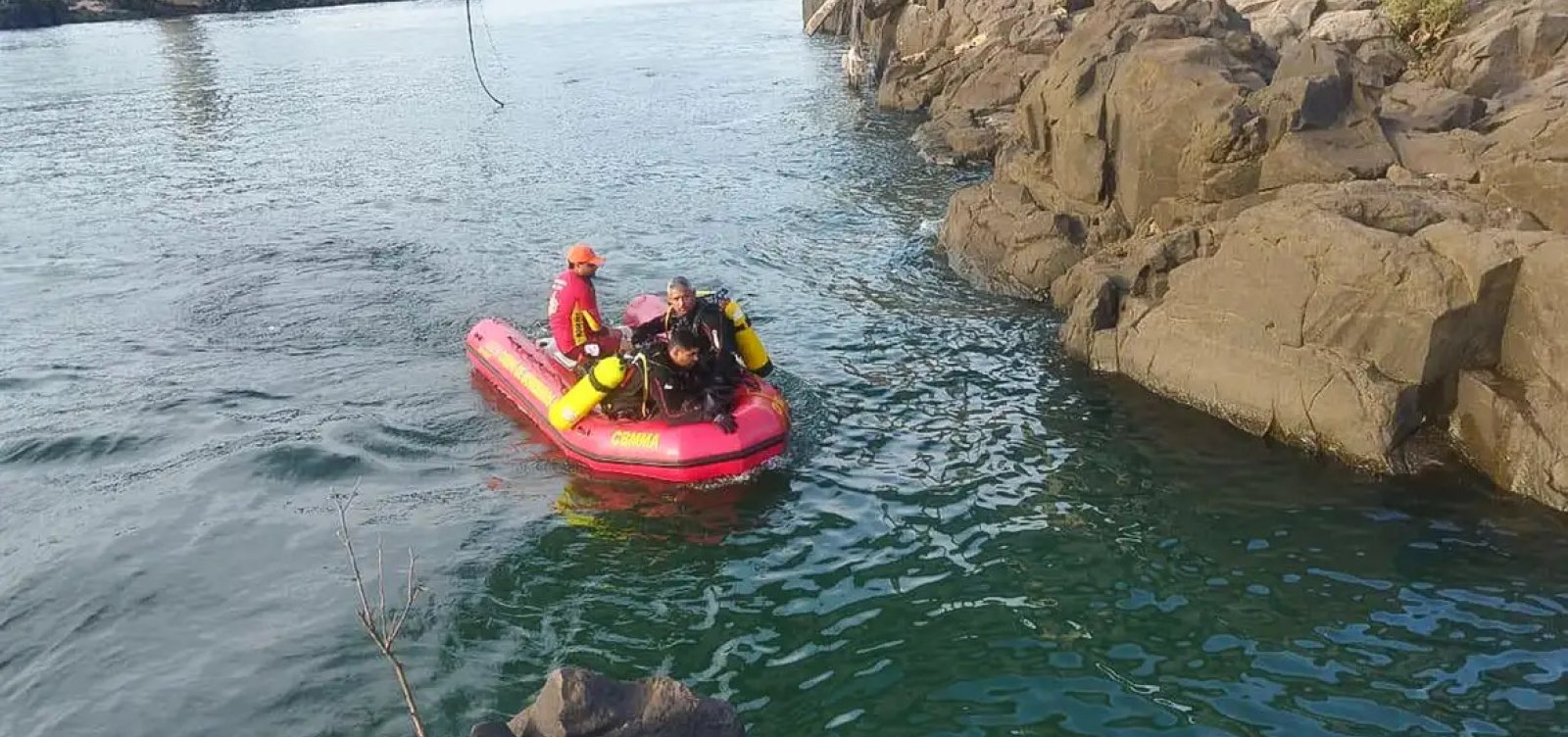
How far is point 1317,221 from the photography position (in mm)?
12898

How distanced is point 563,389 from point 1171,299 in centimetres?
745

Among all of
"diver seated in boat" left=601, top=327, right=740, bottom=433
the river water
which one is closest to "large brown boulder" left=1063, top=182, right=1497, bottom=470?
the river water

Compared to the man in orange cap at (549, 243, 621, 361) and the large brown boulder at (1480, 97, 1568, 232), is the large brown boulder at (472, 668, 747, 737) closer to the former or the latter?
the man in orange cap at (549, 243, 621, 361)

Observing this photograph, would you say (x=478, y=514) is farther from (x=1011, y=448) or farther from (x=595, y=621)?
(x=1011, y=448)

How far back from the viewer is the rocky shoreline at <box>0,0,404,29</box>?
7531 cm

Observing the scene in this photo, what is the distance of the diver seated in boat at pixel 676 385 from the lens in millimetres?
12375

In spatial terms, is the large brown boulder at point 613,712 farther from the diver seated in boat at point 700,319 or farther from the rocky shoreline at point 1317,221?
the rocky shoreline at point 1317,221

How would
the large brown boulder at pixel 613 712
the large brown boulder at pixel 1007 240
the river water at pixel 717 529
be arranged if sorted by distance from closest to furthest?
the large brown boulder at pixel 613 712 → the river water at pixel 717 529 → the large brown boulder at pixel 1007 240

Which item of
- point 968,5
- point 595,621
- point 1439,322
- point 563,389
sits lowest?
point 595,621

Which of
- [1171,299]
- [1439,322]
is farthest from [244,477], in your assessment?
[1439,322]

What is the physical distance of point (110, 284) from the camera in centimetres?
2017

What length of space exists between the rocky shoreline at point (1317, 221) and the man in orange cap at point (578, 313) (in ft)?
Answer: 20.5

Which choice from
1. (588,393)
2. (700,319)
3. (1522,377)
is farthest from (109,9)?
(1522,377)

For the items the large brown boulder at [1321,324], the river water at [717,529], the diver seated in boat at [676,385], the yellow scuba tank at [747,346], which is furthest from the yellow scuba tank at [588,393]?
the large brown boulder at [1321,324]
